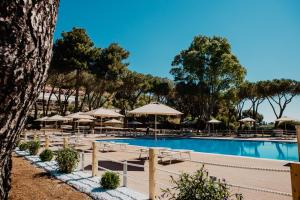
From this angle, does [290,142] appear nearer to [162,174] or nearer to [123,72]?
[162,174]

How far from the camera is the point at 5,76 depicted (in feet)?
4.16

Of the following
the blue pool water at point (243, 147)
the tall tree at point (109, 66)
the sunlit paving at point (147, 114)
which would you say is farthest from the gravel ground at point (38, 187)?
the tall tree at point (109, 66)

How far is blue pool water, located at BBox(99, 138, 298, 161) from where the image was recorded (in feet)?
67.6

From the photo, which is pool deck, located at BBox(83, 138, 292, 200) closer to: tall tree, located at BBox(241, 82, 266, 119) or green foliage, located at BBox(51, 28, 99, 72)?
green foliage, located at BBox(51, 28, 99, 72)

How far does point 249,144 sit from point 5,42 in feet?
90.2

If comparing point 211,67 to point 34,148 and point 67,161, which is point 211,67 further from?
point 67,161

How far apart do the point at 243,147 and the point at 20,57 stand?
997 inches

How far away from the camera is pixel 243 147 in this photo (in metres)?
24.7

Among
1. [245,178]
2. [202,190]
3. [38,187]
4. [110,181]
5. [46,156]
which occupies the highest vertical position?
[202,190]

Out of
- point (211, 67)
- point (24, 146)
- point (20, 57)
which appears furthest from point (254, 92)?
point (20, 57)

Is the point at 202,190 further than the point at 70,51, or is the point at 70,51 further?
the point at 70,51

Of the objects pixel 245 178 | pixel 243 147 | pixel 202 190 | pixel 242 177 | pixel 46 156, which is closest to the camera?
pixel 202 190

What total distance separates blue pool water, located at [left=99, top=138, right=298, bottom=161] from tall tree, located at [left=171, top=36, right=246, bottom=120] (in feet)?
40.1

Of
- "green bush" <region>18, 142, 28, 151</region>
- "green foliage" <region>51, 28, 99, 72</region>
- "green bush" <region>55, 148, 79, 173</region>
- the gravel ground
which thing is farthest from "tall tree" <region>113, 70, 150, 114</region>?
the gravel ground
